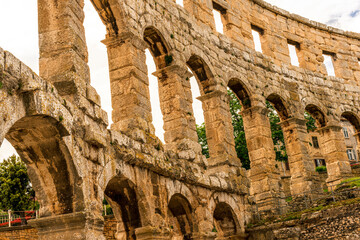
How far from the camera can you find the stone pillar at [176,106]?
1068 centimetres

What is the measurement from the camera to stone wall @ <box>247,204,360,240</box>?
10023mm

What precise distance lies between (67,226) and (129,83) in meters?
3.89

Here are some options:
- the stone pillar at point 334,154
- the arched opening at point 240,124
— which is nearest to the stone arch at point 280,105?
the arched opening at point 240,124

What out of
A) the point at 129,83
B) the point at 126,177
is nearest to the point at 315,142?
the point at 129,83

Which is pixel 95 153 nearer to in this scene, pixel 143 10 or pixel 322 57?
pixel 143 10

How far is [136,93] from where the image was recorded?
361 inches

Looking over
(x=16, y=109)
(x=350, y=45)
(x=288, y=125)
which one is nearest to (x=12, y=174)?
(x=288, y=125)

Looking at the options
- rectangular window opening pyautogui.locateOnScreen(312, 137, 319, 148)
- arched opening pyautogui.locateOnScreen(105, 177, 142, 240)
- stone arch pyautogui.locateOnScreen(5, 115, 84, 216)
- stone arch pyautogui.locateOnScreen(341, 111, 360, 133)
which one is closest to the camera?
stone arch pyautogui.locateOnScreen(5, 115, 84, 216)

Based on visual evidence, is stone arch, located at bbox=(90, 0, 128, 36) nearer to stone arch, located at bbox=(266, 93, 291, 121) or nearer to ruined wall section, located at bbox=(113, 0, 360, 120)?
ruined wall section, located at bbox=(113, 0, 360, 120)

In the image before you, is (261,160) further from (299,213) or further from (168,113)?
(168,113)

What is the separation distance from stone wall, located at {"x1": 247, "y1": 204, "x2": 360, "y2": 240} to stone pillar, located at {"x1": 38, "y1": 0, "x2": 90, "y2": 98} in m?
6.17

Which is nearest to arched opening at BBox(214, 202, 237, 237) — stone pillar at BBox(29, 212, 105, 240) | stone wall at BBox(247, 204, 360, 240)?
stone wall at BBox(247, 204, 360, 240)

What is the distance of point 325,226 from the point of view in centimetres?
1048

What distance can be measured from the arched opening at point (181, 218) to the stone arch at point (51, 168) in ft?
13.5
